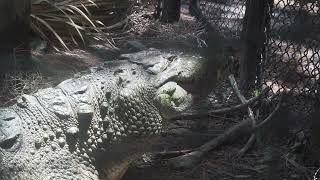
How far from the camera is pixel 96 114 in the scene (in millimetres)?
1718

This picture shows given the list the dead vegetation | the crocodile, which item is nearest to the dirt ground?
the dead vegetation

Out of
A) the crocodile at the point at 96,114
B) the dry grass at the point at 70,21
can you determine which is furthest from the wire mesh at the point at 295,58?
the dry grass at the point at 70,21

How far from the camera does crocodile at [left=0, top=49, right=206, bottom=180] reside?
5.48 feet

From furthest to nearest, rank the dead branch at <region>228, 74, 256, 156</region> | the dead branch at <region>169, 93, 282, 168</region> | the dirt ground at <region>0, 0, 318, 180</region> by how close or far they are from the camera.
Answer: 1. the dead branch at <region>228, 74, 256, 156</region>
2. the dead branch at <region>169, 93, 282, 168</region>
3. the dirt ground at <region>0, 0, 318, 180</region>

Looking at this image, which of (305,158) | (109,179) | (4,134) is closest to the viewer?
(4,134)

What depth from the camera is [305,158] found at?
2.35 metres

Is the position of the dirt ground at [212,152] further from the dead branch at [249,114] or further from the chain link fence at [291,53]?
the chain link fence at [291,53]

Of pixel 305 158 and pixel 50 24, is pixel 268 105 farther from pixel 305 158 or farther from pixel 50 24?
pixel 50 24

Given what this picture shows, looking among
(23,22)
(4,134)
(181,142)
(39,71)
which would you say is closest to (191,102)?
(4,134)

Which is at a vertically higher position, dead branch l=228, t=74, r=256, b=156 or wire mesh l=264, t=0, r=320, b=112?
wire mesh l=264, t=0, r=320, b=112

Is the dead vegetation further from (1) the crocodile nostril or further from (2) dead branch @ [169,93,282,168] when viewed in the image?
(1) the crocodile nostril

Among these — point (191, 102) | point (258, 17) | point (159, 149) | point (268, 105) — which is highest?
point (258, 17)

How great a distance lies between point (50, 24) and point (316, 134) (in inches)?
105

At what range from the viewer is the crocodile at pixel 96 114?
1.67m
